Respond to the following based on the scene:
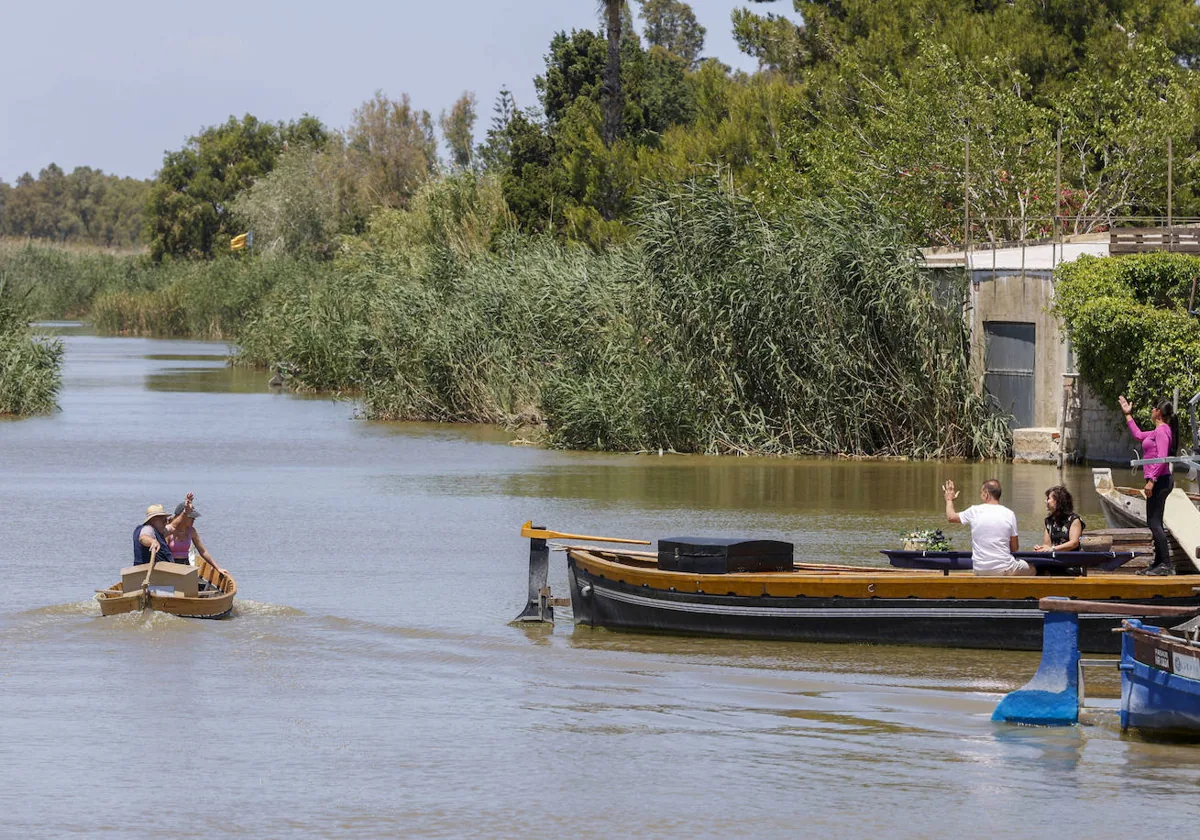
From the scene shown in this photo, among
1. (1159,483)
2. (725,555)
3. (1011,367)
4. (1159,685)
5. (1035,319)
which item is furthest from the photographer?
(1011,367)

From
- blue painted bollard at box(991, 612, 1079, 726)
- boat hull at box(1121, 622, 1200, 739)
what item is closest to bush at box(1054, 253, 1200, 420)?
blue painted bollard at box(991, 612, 1079, 726)

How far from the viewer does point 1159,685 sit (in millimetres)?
11539

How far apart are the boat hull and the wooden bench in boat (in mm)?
3098

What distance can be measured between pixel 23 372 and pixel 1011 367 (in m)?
23.1

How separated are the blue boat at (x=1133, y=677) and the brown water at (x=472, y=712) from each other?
196mm

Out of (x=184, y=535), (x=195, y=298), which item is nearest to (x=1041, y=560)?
(x=184, y=535)

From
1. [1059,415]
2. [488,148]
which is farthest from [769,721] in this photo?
[488,148]

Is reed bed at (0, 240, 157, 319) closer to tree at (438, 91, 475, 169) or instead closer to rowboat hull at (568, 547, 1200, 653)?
tree at (438, 91, 475, 169)

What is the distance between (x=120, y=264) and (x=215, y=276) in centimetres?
2580

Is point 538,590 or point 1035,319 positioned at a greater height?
point 1035,319

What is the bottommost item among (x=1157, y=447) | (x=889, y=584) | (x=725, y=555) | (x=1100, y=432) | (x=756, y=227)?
(x=889, y=584)

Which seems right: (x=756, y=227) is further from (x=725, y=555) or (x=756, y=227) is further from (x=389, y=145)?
(x=389, y=145)

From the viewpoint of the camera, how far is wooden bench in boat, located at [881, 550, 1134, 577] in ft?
49.8

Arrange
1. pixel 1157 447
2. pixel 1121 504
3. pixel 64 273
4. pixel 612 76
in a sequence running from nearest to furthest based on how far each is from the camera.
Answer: pixel 1157 447, pixel 1121 504, pixel 612 76, pixel 64 273
